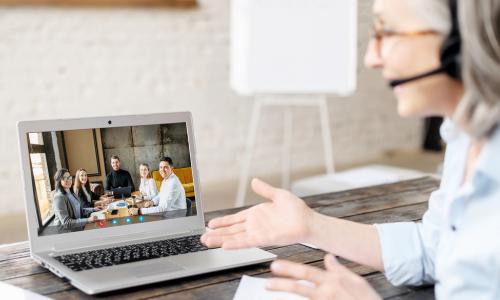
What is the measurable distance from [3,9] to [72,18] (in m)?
0.40

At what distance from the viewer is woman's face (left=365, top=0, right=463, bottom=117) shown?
0.83 m

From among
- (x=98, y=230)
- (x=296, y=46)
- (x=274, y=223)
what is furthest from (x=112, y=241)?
(x=296, y=46)

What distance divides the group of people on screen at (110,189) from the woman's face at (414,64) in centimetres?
57

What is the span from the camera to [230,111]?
14.6 feet

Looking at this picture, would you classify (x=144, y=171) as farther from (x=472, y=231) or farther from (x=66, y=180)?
(x=472, y=231)

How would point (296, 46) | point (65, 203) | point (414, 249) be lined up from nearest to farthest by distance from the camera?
point (414, 249) → point (65, 203) → point (296, 46)

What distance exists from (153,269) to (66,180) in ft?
0.88

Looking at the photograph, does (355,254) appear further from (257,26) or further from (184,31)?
(184,31)

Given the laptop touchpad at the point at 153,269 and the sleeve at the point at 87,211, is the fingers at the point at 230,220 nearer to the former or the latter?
the laptop touchpad at the point at 153,269

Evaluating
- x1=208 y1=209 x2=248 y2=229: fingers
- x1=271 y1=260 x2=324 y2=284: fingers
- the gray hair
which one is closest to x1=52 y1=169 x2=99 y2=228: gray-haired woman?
x1=208 y1=209 x2=248 y2=229: fingers

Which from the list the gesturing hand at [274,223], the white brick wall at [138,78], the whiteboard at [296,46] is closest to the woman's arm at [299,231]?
the gesturing hand at [274,223]

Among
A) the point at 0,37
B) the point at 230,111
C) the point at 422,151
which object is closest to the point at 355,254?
the point at 0,37

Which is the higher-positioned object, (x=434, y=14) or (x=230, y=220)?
(x=434, y=14)

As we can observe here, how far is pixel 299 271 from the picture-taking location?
892mm
